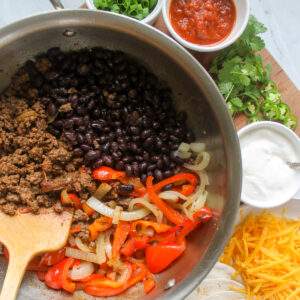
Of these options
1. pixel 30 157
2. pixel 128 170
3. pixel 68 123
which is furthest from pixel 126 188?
pixel 30 157

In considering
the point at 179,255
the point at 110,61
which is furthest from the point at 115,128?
the point at 179,255

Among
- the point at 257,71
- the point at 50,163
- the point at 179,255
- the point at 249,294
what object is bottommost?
the point at 249,294

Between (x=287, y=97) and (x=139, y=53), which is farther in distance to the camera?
(x=287, y=97)

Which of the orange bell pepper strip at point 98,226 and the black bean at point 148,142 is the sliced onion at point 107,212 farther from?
the black bean at point 148,142

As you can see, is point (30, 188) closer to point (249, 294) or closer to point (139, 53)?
point (139, 53)

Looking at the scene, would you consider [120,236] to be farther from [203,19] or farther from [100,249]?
[203,19]

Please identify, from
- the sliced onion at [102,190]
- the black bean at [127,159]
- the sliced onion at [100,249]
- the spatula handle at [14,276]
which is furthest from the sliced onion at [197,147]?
the spatula handle at [14,276]
